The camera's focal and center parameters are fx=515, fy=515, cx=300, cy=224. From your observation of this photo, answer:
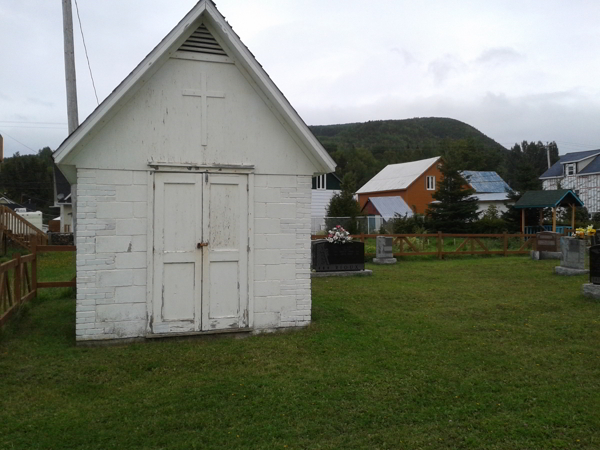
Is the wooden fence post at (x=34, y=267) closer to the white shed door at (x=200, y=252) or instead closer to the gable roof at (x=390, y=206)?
the white shed door at (x=200, y=252)

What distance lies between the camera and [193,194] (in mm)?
8141

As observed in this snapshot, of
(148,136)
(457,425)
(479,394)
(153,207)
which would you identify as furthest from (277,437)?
(148,136)

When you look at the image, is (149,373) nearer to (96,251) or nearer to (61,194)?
(96,251)

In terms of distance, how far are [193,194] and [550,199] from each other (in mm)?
21025

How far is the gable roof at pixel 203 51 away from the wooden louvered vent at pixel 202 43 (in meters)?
0.02

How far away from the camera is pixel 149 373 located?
6.70m

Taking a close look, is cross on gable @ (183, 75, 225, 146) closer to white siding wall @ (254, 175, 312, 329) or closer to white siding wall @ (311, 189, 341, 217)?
white siding wall @ (254, 175, 312, 329)

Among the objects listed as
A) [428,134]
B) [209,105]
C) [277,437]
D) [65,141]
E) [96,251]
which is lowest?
[277,437]

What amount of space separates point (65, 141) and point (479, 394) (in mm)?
6432

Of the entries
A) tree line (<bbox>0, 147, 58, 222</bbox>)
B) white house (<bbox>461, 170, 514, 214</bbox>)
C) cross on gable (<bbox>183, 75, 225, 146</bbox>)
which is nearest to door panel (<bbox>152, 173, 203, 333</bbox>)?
cross on gable (<bbox>183, 75, 225, 146</bbox>)

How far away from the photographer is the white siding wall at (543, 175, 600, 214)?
157ft

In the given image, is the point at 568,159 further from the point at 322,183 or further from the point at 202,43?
the point at 202,43

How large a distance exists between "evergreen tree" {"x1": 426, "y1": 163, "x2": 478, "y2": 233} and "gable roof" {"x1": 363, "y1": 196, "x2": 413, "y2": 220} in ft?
37.4

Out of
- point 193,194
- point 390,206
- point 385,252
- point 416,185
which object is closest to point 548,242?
point 385,252
